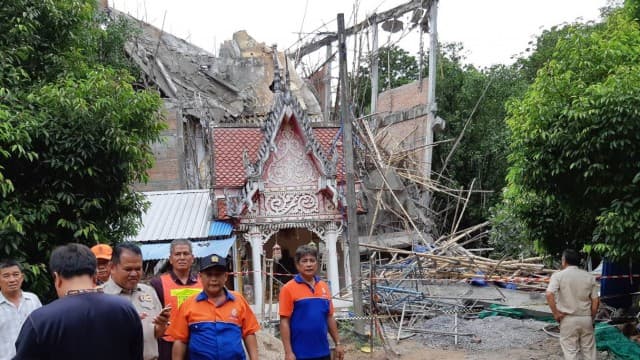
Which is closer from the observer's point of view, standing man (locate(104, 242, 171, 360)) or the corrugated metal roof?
standing man (locate(104, 242, 171, 360))

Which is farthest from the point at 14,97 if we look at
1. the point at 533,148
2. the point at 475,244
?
the point at 475,244

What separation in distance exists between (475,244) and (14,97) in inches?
728

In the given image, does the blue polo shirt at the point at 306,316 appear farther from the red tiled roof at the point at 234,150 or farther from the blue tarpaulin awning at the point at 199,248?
the red tiled roof at the point at 234,150

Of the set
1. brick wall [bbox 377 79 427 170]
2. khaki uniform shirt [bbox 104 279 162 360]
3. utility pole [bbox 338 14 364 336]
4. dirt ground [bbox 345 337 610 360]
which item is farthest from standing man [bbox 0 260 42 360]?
brick wall [bbox 377 79 427 170]

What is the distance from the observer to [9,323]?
445 cm

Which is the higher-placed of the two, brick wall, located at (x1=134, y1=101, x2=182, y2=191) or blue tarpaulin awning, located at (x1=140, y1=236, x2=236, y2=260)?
brick wall, located at (x1=134, y1=101, x2=182, y2=191)

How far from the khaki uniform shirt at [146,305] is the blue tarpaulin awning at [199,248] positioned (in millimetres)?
9487

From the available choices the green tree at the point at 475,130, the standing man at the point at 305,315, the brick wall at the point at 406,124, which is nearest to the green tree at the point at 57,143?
the standing man at the point at 305,315

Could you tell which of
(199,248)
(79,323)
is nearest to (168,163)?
(199,248)

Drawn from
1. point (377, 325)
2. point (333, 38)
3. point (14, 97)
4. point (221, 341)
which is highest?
point (333, 38)

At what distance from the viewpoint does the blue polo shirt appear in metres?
4.88

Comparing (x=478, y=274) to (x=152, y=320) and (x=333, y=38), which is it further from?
(x=152, y=320)

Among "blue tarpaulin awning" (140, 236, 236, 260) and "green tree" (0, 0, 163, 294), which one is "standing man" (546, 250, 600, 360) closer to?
"green tree" (0, 0, 163, 294)

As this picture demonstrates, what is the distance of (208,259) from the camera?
411cm
